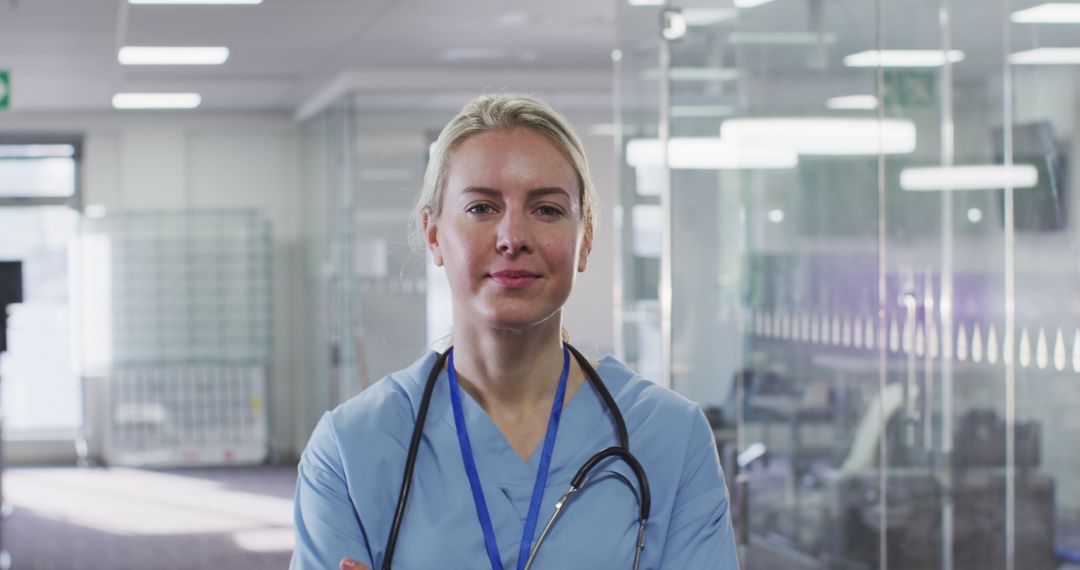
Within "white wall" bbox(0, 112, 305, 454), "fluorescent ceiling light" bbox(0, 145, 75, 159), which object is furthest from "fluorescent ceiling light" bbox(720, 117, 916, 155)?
"fluorescent ceiling light" bbox(0, 145, 75, 159)

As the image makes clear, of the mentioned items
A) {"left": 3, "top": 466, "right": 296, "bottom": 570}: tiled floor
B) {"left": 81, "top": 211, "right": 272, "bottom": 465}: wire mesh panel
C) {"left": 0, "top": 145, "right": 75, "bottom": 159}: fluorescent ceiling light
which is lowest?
{"left": 3, "top": 466, "right": 296, "bottom": 570}: tiled floor

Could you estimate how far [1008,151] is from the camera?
293cm

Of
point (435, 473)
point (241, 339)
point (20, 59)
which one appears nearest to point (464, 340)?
point (435, 473)

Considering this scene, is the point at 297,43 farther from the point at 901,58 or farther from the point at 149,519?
the point at 901,58

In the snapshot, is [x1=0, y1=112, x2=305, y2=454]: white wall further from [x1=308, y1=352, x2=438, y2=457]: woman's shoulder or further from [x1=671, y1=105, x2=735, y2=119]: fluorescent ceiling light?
[x1=308, y1=352, x2=438, y2=457]: woman's shoulder

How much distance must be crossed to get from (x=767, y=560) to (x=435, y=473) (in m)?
2.74

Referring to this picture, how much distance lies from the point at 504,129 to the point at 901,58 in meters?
2.07

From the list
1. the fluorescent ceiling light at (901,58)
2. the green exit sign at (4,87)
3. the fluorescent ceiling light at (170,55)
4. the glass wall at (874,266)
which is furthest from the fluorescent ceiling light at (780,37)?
the green exit sign at (4,87)

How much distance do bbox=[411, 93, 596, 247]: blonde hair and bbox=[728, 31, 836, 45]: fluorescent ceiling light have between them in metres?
2.23

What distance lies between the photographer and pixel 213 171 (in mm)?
11883

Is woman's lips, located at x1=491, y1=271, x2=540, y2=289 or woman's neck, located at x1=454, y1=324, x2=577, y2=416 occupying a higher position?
woman's lips, located at x1=491, y1=271, x2=540, y2=289

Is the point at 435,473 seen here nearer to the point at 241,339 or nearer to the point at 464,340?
the point at 464,340

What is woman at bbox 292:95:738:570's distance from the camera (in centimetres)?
143

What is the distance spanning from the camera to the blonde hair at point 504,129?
1473 millimetres
